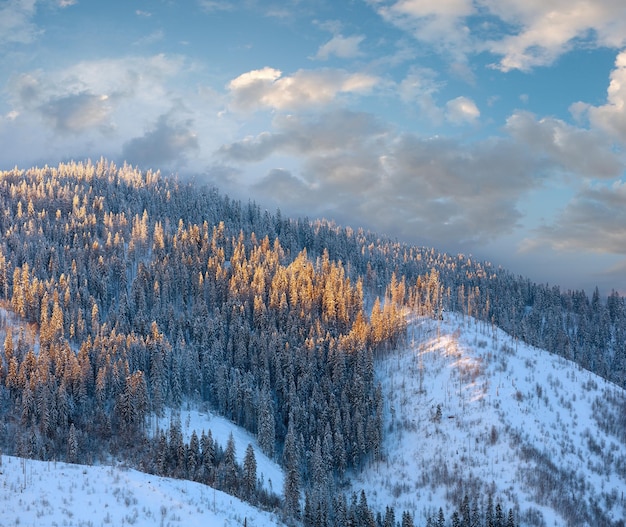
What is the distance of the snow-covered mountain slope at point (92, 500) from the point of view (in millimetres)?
30141

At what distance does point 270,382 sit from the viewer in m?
131

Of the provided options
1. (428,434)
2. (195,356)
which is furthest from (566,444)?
(195,356)

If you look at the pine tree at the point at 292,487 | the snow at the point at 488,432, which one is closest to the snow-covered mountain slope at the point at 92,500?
the pine tree at the point at 292,487

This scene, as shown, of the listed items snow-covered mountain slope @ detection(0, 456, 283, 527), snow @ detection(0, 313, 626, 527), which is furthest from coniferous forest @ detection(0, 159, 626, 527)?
snow-covered mountain slope @ detection(0, 456, 283, 527)

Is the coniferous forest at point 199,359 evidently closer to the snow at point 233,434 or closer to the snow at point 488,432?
the snow at point 233,434

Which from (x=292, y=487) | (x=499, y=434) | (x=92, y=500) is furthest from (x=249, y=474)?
(x=92, y=500)

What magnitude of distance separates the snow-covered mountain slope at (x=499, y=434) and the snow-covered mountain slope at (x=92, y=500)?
7047 centimetres

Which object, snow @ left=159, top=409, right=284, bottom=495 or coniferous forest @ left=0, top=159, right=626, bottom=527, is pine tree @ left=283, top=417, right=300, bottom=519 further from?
snow @ left=159, top=409, right=284, bottom=495

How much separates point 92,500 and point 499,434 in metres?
94.1

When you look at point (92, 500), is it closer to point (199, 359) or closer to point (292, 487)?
point (292, 487)

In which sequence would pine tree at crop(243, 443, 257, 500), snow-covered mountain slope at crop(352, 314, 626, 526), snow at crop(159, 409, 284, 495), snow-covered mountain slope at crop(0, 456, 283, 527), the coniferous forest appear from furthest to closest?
snow-covered mountain slope at crop(352, 314, 626, 526) < snow at crop(159, 409, 284, 495) < the coniferous forest < pine tree at crop(243, 443, 257, 500) < snow-covered mountain slope at crop(0, 456, 283, 527)

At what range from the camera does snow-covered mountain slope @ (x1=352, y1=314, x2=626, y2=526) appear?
97500mm

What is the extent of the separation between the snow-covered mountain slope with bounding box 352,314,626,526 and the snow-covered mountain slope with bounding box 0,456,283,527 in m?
70.5

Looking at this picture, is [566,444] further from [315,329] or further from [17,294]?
[17,294]
